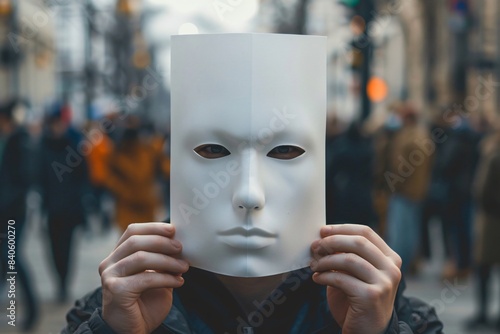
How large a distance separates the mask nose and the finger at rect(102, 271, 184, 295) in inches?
9.1

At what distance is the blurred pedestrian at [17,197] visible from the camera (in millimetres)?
7984

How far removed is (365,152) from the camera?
980cm

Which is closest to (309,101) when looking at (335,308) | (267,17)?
(335,308)

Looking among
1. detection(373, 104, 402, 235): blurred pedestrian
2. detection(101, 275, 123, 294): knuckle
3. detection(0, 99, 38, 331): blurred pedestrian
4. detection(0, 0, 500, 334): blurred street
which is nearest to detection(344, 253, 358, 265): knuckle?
detection(101, 275, 123, 294): knuckle

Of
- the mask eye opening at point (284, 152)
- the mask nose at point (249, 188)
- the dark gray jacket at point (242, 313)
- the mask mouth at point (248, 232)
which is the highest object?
the mask eye opening at point (284, 152)

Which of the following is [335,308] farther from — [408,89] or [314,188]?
[408,89]

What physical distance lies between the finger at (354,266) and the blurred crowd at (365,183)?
615 cm

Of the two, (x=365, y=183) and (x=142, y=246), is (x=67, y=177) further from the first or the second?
(x=142, y=246)

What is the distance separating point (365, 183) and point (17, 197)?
3512mm

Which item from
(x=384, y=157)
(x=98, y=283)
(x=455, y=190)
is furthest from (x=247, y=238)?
(x=455, y=190)

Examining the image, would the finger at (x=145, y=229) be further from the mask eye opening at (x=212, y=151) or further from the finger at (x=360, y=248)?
the finger at (x=360, y=248)

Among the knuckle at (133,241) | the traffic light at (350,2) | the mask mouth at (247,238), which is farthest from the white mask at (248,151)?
the traffic light at (350,2)

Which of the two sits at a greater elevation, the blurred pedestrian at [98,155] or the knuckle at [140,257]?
the knuckle at [140,257]

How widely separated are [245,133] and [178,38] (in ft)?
0.91
